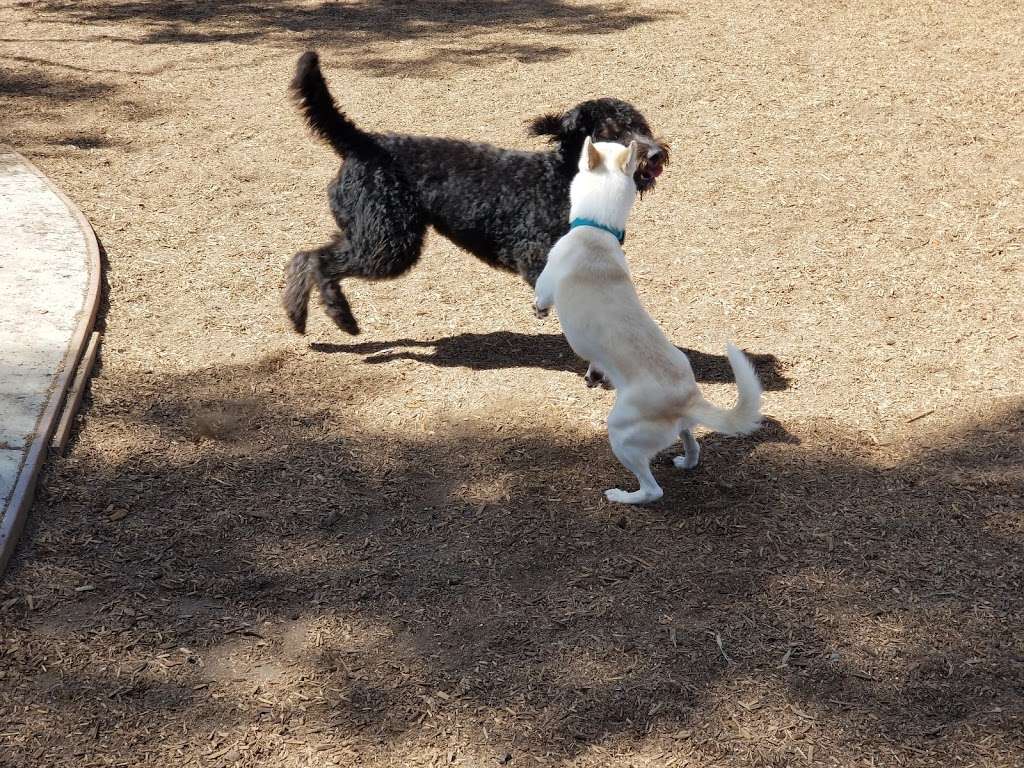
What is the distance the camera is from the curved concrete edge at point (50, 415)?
3682mm

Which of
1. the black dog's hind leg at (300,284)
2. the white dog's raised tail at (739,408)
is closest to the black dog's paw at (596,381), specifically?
the white dog's raised tail at (739,408)

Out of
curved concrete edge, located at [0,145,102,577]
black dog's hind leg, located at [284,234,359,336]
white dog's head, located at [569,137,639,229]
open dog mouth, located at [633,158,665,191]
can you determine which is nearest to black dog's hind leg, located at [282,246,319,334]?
black dog's hind leg, located at [284,234,359,336]

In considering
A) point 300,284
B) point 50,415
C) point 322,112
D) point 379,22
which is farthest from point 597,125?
point 379,22

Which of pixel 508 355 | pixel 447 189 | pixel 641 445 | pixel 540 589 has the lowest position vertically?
pixel 540 589

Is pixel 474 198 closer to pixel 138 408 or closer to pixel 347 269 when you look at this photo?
pixel 347 269

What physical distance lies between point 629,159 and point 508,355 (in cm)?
139

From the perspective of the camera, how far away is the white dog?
12.3 feet

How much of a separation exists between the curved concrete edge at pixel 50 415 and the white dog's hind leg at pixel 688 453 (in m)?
2.52

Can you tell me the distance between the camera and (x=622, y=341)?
12.8ft

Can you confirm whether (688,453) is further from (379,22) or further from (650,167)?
(379,22)

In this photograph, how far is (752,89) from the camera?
29.3 ft

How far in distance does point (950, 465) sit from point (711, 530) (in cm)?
115

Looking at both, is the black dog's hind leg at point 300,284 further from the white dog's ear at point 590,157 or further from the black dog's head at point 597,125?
the white dog's ear at point 590,157

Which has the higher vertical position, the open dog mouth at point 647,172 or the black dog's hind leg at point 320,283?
the open dog mouth at point 647,172
